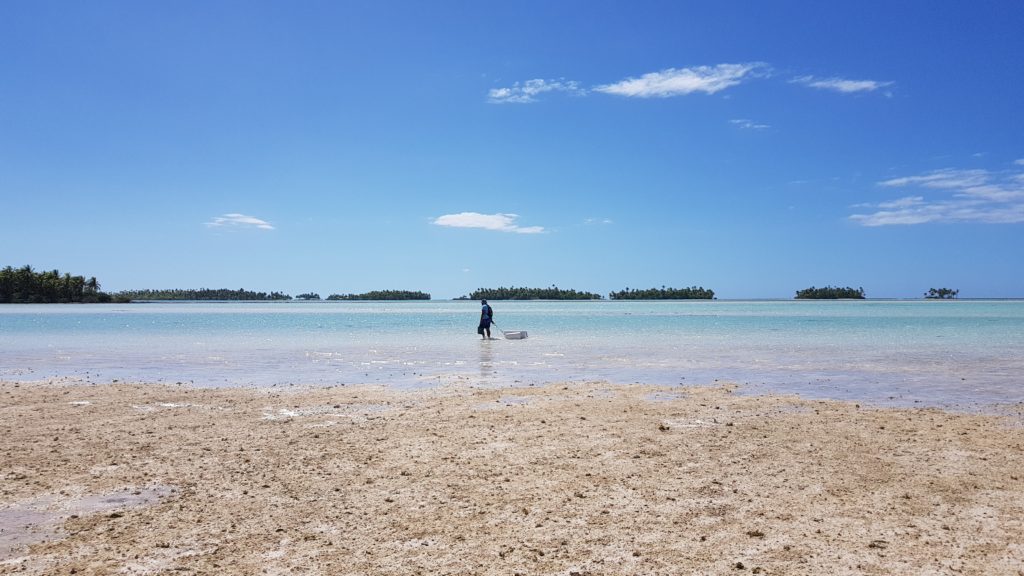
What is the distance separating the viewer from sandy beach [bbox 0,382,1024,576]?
5410 mm

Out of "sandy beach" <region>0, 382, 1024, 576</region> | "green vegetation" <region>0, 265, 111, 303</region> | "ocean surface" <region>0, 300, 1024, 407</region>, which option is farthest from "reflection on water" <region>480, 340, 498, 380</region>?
"green vegetation" <region>0, 265, 111, 303</region>

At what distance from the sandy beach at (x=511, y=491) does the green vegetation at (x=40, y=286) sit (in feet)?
596

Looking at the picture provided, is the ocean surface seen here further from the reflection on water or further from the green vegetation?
the green vegetation

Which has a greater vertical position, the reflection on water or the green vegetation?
the green vegetation

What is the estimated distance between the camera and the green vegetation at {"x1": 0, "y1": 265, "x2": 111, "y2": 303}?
518 ft

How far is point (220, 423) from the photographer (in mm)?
11031

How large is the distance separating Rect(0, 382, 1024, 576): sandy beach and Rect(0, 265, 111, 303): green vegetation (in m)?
182

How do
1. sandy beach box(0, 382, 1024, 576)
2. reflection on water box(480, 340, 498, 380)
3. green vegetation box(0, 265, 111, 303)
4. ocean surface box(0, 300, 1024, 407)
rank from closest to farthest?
Answer: sandy beach box(0, 382, 1024, 576), ocean surface box(0, 300, 1024, 407), reflection on water box(480, 340, 498, 380), green vegetation box(0, 265, 111, 303)

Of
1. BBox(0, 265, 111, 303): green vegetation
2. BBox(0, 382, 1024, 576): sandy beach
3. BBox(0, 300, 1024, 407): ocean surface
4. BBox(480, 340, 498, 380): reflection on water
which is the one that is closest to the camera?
BBox(0, 382, 1024, 576): sandy beach

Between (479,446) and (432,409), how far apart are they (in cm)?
336

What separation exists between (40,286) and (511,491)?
628 ft

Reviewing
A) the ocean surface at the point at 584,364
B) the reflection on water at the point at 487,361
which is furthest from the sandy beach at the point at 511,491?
the reflection on water at the point at 487,361

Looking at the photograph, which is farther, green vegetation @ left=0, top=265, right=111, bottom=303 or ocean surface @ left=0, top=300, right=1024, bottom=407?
green vegetation @ left=0, top=265, right=111, bottom=303

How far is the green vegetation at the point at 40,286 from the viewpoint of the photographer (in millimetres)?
158000
